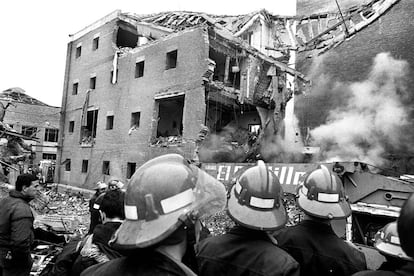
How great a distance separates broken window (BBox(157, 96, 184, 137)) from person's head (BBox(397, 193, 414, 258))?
1637cm

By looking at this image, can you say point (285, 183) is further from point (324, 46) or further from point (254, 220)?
point (324, 46)

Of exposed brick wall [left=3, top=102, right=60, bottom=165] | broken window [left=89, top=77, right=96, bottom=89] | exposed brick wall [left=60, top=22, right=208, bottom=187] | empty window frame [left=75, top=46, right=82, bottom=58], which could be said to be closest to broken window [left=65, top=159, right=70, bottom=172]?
exposed brick wall [left=60, top=22, right=208, bottom=187]

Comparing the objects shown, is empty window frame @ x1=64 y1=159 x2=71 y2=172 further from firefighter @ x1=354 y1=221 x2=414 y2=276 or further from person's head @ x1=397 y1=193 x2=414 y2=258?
person's head @ x1=397 y1=193 x2=414 y2=258

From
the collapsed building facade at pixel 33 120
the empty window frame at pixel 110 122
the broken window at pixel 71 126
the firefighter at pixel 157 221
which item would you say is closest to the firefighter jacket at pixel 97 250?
the firefighter at pixel 157 221

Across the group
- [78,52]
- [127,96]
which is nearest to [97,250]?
[127,96]

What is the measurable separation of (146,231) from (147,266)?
14 centimetres

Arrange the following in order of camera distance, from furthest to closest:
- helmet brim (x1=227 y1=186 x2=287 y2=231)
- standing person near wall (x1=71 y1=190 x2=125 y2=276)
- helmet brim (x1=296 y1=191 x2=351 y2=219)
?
helmet brim (x1=296 y1=191 x2=351 y2=219)
standing person near wall (x1=71 y1=190 x2=125 y2=276)
helmet brim (x1=227 y1=186 x2=287 y2=231)

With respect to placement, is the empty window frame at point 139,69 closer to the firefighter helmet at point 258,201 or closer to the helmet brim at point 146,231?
the firefighter helmet at point 258,201

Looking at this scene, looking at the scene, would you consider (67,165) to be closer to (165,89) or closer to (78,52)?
(78,52)

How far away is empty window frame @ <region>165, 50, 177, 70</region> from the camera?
1567cm

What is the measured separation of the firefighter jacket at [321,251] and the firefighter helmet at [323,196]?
8.0 inches

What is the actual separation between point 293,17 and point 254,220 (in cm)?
2043

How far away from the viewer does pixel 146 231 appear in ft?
4.38

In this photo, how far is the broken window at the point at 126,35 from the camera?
19.9 m
